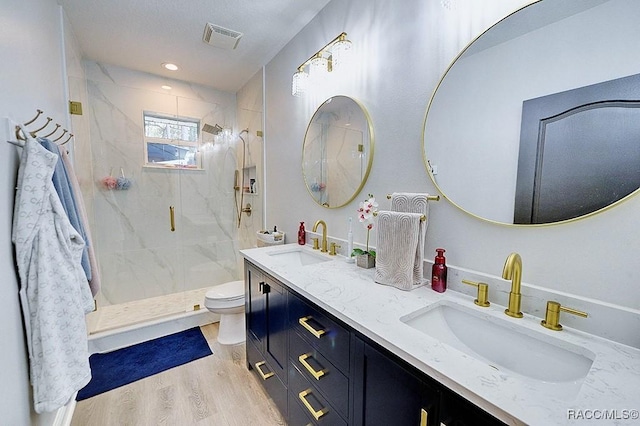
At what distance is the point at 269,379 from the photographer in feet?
5.12

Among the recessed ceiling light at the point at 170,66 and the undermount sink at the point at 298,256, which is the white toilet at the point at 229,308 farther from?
the recessed ceiling light at the point at 170,66

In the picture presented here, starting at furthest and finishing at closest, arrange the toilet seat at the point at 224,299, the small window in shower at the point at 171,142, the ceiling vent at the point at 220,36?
the small window in shower at the point at 171,142, the toilet seat at the point at 224,299, the ceiling vent at the point at 220,36

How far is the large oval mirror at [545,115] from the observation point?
2.46 ft

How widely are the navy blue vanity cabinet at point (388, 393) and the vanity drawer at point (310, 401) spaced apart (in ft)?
0.55

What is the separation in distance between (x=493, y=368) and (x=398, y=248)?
0.58 metres

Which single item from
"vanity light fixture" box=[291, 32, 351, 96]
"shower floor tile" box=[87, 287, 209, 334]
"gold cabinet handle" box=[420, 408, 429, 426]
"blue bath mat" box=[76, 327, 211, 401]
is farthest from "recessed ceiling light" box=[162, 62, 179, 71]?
"gold cabinet handle" box=[420, 408, 429, 426]

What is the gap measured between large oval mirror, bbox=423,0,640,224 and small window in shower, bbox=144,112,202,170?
2835mm

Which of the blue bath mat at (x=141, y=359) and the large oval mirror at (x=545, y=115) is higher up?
the large oval mirror at (x=545, y=115)

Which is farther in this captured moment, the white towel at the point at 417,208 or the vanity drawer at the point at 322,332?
the white towel at the point at 417,208

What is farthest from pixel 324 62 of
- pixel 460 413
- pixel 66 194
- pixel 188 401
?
pixel 188 401

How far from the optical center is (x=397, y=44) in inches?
52.6

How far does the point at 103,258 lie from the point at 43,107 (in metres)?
1.81

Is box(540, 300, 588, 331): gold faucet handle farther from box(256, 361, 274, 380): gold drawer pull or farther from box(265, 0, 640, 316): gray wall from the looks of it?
box(256, 361, 274, 380): gold drawer pull

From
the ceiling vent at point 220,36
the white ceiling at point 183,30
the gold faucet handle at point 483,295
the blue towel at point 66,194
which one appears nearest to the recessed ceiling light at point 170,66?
the white ceiling at point 183,30
